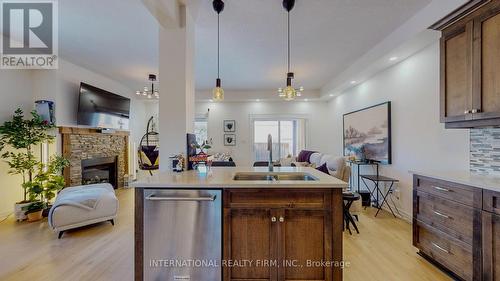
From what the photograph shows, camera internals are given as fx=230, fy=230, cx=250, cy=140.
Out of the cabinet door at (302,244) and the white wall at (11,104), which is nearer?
the cabinet door at (302,244)

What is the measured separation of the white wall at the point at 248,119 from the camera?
712 cm

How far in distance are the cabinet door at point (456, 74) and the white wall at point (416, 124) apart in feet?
1.84

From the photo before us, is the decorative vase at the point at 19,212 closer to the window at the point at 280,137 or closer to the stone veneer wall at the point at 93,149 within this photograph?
the stone veneer wall at the point at 93,149

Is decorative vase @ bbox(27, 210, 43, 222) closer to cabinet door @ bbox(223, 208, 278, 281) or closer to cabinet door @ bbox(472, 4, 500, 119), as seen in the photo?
cabinet door @ bbox(223, 208, 278, 281)

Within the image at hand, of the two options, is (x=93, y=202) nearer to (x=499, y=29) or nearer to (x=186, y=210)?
(x=186, y=210)

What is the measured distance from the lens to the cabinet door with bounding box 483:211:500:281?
1.65 meters

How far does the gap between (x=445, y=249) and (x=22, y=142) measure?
5.34m

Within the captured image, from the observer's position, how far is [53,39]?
3.44 metres

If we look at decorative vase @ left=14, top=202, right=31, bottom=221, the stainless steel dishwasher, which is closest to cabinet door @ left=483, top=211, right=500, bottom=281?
the stainless steel dishwasher

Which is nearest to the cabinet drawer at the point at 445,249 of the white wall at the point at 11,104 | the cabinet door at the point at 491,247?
the cabinet door at the point at 491,247

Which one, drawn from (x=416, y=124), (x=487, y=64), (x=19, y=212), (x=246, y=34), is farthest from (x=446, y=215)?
(x=19, y=212)

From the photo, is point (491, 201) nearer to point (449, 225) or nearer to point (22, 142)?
point (449, 225)

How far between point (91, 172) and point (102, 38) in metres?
3.13

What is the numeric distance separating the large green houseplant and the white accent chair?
0.66m
